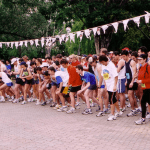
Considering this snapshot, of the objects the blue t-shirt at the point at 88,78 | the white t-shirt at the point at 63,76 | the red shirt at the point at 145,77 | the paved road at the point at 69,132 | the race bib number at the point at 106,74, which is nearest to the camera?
the paved road at the point at 69,132

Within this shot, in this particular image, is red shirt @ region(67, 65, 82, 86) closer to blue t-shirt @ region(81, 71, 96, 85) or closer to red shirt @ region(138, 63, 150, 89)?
blue t-shirt @ region(81, 71, 96, 85)

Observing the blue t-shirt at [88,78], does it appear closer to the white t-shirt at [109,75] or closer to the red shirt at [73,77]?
the red shirt at [73,77]

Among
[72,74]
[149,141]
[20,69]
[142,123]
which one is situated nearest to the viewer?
[149,141]

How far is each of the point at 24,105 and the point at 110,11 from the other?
1414 centimetres

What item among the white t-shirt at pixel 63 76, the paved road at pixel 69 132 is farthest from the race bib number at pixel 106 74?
the white t-shirt at pixel 63 76

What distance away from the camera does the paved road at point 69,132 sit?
5.25m

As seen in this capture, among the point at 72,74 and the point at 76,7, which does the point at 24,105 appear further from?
the point at 76,7

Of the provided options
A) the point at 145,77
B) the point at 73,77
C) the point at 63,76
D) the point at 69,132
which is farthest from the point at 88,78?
the point at 69,132

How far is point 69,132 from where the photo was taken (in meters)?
6.31

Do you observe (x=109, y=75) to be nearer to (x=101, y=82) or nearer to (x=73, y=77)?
(x=101, y=82)

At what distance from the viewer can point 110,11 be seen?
2211cm

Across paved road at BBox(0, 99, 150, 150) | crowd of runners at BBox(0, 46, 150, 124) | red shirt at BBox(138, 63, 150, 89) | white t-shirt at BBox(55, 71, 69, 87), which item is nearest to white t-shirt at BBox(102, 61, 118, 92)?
crowd of runners at BBox(0, 46, 150, 124)

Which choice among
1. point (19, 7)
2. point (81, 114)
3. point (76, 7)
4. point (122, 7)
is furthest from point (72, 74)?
point (19, 7)

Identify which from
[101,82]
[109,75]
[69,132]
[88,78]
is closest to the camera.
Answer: [69,132]
